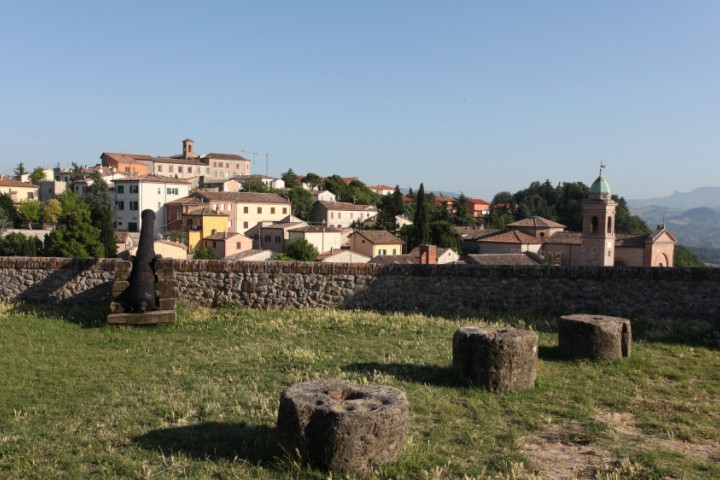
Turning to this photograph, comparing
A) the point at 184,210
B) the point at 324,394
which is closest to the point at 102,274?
the point at 324,394

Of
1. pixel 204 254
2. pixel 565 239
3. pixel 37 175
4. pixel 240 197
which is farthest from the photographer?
pixel 37 175

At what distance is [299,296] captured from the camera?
12906 mm

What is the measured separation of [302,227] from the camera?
71438 mm

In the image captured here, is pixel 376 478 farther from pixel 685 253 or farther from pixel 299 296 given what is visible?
pixel 685 253

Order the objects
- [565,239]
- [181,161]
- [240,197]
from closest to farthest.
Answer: [565,239] → [240,197] → [181,161]

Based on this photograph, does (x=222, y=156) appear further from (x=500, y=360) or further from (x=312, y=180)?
(x=500, y=360)

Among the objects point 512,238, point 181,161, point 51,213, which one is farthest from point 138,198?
point 512,238

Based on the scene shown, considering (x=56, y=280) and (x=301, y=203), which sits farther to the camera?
(x=301, y=203)

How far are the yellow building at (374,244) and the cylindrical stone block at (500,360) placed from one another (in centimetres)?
5988

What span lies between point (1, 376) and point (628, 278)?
1072cm

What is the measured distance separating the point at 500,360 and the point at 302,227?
65195 mm

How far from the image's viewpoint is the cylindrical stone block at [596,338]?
326 inches

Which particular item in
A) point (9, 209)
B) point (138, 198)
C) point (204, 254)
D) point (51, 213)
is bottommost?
point (204, 254)

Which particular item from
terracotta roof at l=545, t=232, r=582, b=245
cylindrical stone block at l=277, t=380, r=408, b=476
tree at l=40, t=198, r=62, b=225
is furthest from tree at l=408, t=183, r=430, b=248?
cylindrical stone block at l=277, t=380, r=408, b=476
